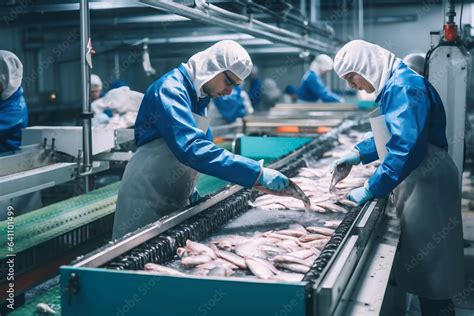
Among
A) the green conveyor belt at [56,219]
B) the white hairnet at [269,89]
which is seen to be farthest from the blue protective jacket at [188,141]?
the white hairnet at [269,89]

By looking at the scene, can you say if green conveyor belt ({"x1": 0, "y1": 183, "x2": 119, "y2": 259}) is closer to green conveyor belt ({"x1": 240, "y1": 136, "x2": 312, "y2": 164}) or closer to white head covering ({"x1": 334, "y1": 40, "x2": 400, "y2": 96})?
green conveyor belt ({"x1": 240, "y1": 136, "x2": 312, "y2": 164})

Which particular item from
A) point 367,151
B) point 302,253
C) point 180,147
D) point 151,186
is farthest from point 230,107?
point 302,253

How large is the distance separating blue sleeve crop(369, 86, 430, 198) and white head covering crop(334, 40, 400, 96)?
0.22 meters

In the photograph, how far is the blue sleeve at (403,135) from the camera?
10.5ft

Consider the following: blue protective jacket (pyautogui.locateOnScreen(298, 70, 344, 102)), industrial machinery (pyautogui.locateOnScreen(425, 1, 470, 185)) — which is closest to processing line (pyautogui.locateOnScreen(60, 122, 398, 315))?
industrial machinery (pyautogui.locateOnScreen(425, 1, 470, 185))

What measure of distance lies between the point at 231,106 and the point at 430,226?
7.40m

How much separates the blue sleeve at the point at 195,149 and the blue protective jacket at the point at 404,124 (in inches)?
29.6

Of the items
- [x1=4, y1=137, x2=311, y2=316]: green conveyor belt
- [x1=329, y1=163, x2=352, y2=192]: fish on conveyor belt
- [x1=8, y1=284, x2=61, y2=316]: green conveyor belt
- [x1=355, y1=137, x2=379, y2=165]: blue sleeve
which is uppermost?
[x1=355, y1=137, x2=379, y2=165]: blue sleeve

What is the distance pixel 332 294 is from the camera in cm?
197

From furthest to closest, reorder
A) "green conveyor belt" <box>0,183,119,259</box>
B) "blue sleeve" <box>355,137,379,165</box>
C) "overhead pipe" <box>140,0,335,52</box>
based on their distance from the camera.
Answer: "blue sleeve" <box>355,137,379,165</box>, "green conveyor belt" <box>0,183,119,259</box>, "overhead pipe" <box>140,0,335,52</box>

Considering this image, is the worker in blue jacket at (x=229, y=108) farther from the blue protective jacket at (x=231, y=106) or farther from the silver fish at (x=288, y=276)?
the silver fish at (x=288, y=276)

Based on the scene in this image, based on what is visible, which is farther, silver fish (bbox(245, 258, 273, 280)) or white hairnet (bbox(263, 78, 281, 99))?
white hairnet (bbox(263, 78, 281, 99))

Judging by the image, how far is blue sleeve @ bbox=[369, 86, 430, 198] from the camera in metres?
3.21

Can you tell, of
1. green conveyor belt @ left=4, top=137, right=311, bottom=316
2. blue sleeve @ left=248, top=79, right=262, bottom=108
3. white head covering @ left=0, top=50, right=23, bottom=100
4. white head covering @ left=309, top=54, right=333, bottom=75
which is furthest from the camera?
blue sleeve @ left=248, top=79, right=262, bottom=108
